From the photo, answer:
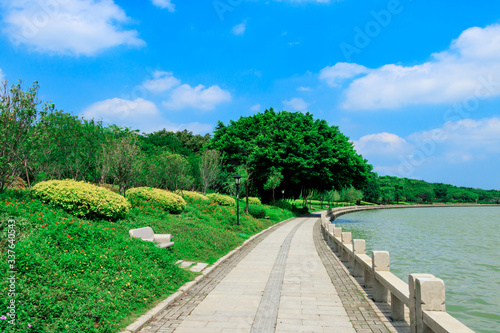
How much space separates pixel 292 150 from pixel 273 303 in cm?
3165

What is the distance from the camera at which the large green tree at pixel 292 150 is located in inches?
1473

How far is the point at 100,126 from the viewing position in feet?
81.7

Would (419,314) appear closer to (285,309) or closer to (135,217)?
(285,309)

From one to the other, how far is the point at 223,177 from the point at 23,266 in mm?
34207

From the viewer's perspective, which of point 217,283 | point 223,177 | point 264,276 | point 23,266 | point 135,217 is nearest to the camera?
point 23,266

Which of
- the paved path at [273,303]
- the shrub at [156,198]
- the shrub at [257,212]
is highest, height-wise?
the shrub at [156,198]

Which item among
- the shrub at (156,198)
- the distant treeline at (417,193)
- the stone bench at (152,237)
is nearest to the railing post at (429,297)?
the stone bench at (152,237)

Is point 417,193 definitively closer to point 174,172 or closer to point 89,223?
point 174,172

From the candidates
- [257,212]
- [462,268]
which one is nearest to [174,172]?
[257,212]

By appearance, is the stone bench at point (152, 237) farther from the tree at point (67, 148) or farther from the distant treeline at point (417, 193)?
the distant treeline at point (417, 193)

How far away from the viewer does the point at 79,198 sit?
39.2ft

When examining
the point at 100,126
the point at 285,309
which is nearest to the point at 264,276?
the point at 285,309

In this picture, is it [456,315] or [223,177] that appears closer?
[456,315]

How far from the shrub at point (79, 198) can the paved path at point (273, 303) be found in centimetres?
506
